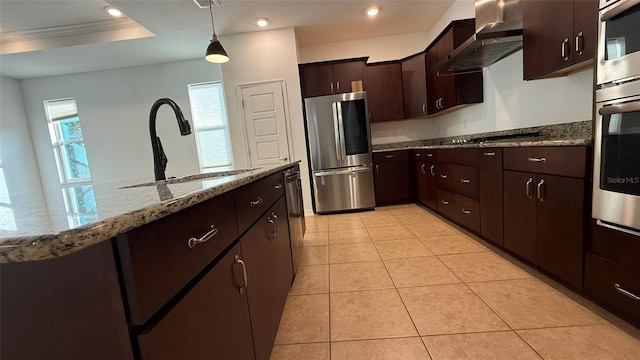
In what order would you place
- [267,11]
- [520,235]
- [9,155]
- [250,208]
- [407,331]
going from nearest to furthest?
[250,208], [407,331], [520,235], [267,11], [9,155]

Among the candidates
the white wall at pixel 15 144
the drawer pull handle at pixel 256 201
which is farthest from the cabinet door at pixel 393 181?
the white wall at pixel 15 144

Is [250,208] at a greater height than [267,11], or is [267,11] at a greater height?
[267,11]

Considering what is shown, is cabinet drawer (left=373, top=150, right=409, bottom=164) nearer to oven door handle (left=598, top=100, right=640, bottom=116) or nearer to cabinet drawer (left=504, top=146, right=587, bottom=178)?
cabinet drawer (left=504, top=146, right=587, bottom=178)

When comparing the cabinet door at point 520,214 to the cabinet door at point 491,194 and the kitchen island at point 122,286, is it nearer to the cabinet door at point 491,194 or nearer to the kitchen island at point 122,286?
the cabinet door at point 491,194

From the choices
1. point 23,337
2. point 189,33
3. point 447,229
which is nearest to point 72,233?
point 23,337

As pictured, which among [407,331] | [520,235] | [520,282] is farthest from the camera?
[520,235]

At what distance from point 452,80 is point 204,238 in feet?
11.3

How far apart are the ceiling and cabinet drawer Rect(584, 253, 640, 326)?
10.9 feet

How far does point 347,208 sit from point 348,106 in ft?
4.78

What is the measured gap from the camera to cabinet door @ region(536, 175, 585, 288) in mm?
1431

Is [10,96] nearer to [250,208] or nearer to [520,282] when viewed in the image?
[250,208]

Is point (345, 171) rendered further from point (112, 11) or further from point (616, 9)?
point (112, 11)

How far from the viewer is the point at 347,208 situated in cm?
392

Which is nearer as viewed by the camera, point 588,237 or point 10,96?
point 588,237
